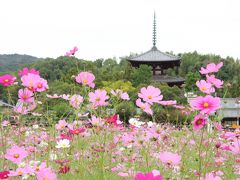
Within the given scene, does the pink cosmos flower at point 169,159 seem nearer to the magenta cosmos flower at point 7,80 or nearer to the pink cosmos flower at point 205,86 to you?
the pink cosmos flower at point 205,86

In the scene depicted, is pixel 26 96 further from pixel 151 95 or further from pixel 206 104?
pixel 206 104

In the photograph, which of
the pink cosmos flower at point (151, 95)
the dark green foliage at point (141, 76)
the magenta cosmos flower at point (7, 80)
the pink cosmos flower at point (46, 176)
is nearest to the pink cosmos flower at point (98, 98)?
the pink cosmos flower at point (151, 95)

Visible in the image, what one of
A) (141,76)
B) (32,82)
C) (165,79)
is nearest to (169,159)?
(32,82)

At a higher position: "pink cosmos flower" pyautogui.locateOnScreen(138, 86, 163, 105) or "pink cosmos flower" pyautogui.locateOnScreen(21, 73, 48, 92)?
"pink cosmos flower" pyautogui.locateOnScreen(21, 73, 48, 92)

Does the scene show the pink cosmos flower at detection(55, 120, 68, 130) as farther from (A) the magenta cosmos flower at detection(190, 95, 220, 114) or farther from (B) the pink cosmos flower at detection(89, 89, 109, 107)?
(A) the magenta cosmos flower at detection(190, 95, 220, 114)

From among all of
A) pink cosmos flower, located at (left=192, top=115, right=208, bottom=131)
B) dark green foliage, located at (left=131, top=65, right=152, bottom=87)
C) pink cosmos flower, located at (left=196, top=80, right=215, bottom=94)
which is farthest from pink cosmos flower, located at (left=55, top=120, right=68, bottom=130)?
dark green foliage, located at (left=131, top=65, right=152, bottom=87)

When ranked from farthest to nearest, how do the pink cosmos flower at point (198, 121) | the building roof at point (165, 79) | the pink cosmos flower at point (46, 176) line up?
the building roof at point (165, 79) < the pink cosmos flower at point (198, 121) < the pink cosmos flower at point (46, 176)

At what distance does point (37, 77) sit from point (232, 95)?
27241 mm

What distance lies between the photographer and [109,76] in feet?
68.8

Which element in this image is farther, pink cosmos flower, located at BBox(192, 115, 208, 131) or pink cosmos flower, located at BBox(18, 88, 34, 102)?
pink cosmos flower, located at BBox(18, 88, 34, 102)

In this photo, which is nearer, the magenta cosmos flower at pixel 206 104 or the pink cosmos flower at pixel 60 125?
the magenta cosmos flower at pixel 206 104

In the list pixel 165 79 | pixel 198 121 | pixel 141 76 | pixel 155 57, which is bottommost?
pixel 165 79

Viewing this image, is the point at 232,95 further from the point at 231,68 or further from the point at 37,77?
the point at 37,77

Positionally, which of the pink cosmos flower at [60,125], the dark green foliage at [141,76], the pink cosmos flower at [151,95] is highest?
the pink cosmos flower at [151,95]
